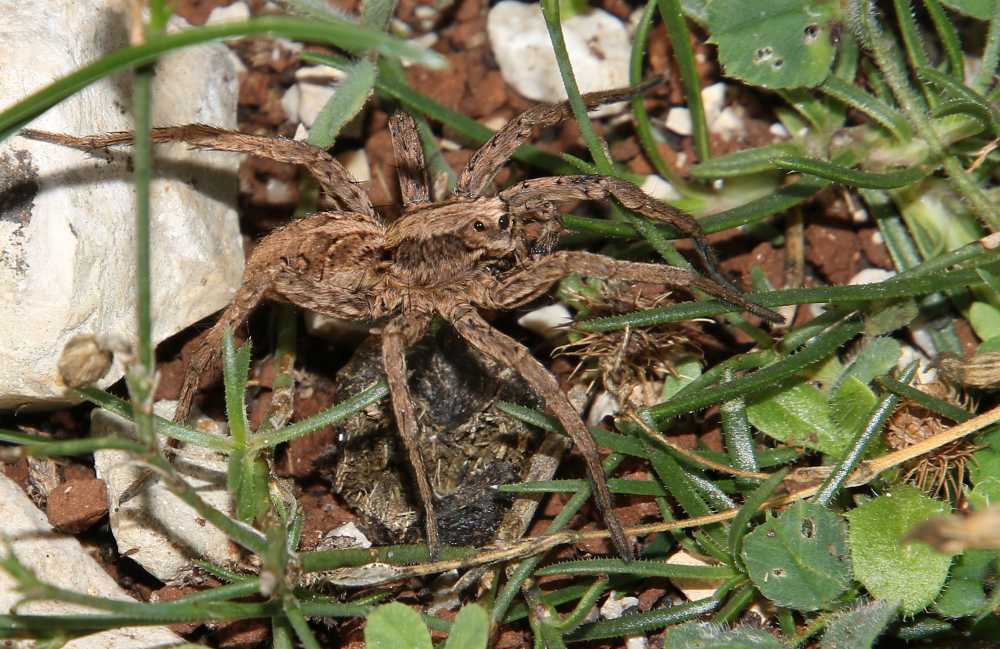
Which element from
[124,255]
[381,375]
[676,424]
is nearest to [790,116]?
[676,424]

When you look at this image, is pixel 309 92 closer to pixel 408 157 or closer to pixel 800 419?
pixel 408 157

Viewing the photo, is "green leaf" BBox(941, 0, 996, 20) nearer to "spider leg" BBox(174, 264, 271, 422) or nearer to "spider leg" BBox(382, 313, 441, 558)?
"spider leg" BBox(382, 313, 441, 558)

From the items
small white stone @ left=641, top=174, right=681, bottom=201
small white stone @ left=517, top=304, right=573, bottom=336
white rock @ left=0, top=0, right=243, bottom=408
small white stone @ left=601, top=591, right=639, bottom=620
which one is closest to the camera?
white rock @ left=0, top=0, right=243, bottom=408

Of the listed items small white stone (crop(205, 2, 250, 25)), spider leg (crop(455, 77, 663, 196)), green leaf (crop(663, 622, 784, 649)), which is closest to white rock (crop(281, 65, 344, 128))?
small white stone (crop(205, 2, 250, 25))

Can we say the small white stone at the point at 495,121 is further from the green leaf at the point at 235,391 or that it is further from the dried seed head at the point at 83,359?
the dried seed head at the point at 83,359

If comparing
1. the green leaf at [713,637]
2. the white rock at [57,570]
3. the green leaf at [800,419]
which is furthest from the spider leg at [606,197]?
the white rock at [57,570]
